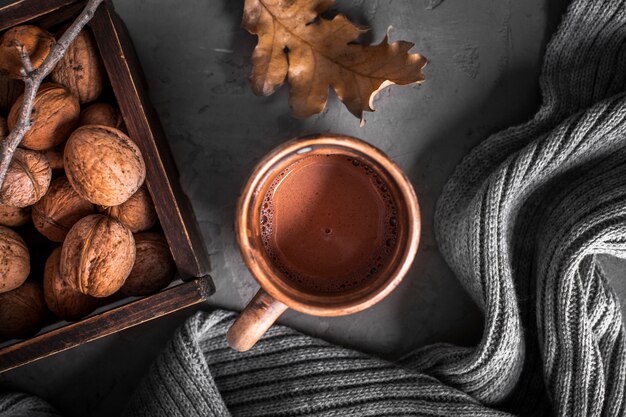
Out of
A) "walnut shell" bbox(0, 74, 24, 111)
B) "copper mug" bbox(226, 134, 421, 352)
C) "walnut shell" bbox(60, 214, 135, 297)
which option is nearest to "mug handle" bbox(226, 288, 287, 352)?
"copper mug" bbox(226, 134, 421, 352)

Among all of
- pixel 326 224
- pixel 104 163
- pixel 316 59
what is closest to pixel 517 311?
pixel 326 224

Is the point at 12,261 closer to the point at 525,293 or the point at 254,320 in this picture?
the point at 254,320

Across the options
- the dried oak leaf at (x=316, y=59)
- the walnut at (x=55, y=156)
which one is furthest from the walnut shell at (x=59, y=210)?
the dried oak leaf at (x=316, y=59)

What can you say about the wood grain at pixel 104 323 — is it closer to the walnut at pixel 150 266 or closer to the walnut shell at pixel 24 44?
the walnut at pixel 150 266

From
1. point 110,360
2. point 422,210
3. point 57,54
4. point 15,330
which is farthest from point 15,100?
point 422,210

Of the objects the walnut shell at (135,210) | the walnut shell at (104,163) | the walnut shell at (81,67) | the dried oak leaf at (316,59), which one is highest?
the dried oak leaf at (316,59)

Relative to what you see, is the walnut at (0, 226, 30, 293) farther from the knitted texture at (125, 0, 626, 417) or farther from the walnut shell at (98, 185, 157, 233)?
the knitted texture at (125, 0, 626, 417)
